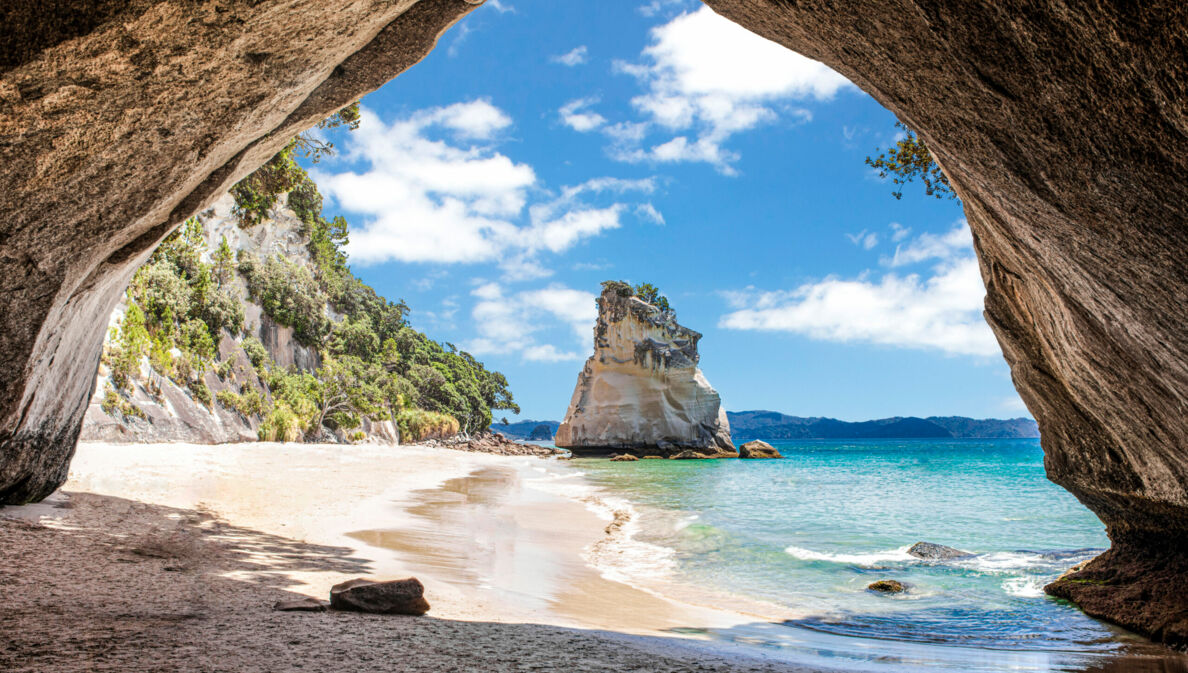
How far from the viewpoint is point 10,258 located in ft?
11.7

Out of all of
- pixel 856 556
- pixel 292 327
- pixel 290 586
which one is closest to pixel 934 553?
pixel 856 556

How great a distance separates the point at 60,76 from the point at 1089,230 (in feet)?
16.8

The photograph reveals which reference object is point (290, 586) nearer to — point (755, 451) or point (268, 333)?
point (268, 333)

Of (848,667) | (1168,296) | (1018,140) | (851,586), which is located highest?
(1018,140)

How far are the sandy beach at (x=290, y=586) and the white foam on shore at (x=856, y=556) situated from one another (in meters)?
2.83

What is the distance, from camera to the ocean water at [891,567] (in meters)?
→ 5.79

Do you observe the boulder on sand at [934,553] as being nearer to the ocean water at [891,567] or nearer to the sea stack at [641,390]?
the ocean water at [891,567]

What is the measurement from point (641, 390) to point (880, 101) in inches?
1874

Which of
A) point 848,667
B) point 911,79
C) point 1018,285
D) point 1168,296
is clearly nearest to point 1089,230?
point 1168,296

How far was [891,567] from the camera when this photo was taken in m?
9.91

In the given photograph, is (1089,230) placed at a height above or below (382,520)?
above

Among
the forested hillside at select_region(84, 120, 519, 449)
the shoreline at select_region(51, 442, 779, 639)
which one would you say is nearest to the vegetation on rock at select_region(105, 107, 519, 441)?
the forested hillside at select_region(84, 120, 519, 449)

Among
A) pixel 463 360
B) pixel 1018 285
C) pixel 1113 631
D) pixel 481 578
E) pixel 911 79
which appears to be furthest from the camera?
pixel 463 360

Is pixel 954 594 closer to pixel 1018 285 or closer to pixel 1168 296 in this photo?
pixel 1018 285
